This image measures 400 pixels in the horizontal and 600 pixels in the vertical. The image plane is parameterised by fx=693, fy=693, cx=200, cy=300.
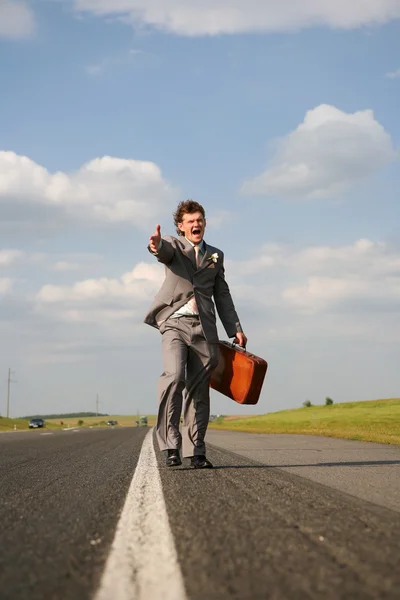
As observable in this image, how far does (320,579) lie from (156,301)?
5016 mm

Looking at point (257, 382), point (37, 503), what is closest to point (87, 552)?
point (37, 503)

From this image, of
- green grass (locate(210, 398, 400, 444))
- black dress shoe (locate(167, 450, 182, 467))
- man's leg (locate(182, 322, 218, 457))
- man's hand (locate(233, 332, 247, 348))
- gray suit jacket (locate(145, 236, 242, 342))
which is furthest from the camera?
green grass (locate(210, 398, 400, 444))

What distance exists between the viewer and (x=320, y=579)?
6.82 feet

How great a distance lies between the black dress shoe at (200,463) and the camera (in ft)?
21.3

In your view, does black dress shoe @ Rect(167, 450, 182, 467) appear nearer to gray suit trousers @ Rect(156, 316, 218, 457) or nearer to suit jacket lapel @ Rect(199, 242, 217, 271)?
gray suit trousers @ Rect(156, 316, 218, 457)

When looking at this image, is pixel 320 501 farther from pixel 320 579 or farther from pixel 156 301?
pixel 156 301

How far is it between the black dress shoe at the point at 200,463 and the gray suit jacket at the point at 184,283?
1.13 m

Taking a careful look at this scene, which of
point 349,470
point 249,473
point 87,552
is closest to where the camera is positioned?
point 87,552

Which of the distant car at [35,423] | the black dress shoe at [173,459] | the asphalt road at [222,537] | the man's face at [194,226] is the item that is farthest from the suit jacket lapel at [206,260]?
the distant car at [35,423]

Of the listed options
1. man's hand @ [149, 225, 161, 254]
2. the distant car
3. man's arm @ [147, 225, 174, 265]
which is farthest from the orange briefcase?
the distant car

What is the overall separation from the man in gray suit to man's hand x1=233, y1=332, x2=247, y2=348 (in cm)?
2

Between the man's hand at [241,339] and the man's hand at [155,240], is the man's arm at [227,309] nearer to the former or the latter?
the man's hand at [241,339]

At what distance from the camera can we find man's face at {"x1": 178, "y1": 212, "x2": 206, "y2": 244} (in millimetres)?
7031

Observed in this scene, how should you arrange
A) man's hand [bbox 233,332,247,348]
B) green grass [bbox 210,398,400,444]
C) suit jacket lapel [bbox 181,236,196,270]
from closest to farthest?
suit jacket lapel [bbox 181,236,196,270]
man's hand [bbox 233,332,247,348]
green grass [bbox 210,398,400,444]
